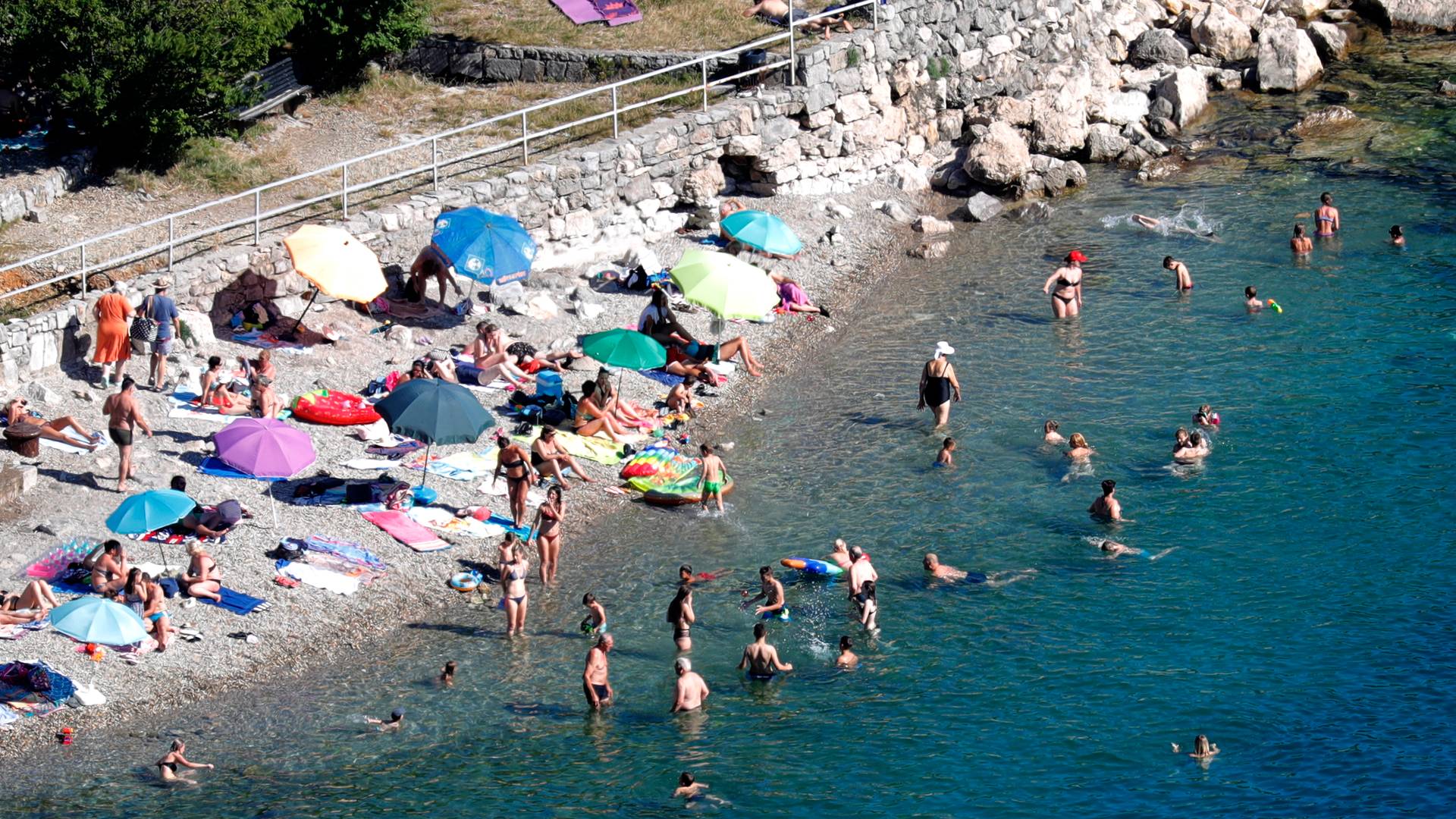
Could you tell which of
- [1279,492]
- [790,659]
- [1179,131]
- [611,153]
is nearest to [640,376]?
[611,153]

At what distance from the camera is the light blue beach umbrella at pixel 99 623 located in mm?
17062

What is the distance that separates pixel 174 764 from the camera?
16266mm

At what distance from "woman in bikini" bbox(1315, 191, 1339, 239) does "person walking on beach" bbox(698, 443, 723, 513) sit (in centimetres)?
1466

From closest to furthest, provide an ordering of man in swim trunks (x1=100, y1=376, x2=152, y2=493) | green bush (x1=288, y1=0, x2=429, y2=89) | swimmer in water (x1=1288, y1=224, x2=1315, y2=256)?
man in swim trunks (x1=100, y1=376, x2=152, y2=493), swimmer in water (x1=1288, y1=224, x2=1315, y2=256), green bush (x1=288, y1=0, x2=429, y2=89)

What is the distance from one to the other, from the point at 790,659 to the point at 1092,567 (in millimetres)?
4344

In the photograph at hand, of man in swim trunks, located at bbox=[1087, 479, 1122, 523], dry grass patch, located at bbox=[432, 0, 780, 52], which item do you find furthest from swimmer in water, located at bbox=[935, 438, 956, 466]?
dry grass patch, located at bbox=[432, 0, 780, 52]

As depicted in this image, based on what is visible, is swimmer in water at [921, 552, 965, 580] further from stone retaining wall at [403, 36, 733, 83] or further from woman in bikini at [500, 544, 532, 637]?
stone retaining wall at [403, 36, 733, 83]

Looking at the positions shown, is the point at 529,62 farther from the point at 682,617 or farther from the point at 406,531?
the point at 682,617

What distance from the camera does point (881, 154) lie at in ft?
113

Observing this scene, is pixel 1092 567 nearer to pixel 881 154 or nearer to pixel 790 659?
pixel 790 659

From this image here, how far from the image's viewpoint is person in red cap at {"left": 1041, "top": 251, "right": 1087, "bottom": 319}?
28.2 m

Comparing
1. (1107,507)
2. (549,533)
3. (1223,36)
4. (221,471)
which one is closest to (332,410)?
(221,471)

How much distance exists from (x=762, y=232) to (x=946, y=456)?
6.97m

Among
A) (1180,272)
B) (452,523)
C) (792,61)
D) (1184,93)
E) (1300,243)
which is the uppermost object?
(792,61)
